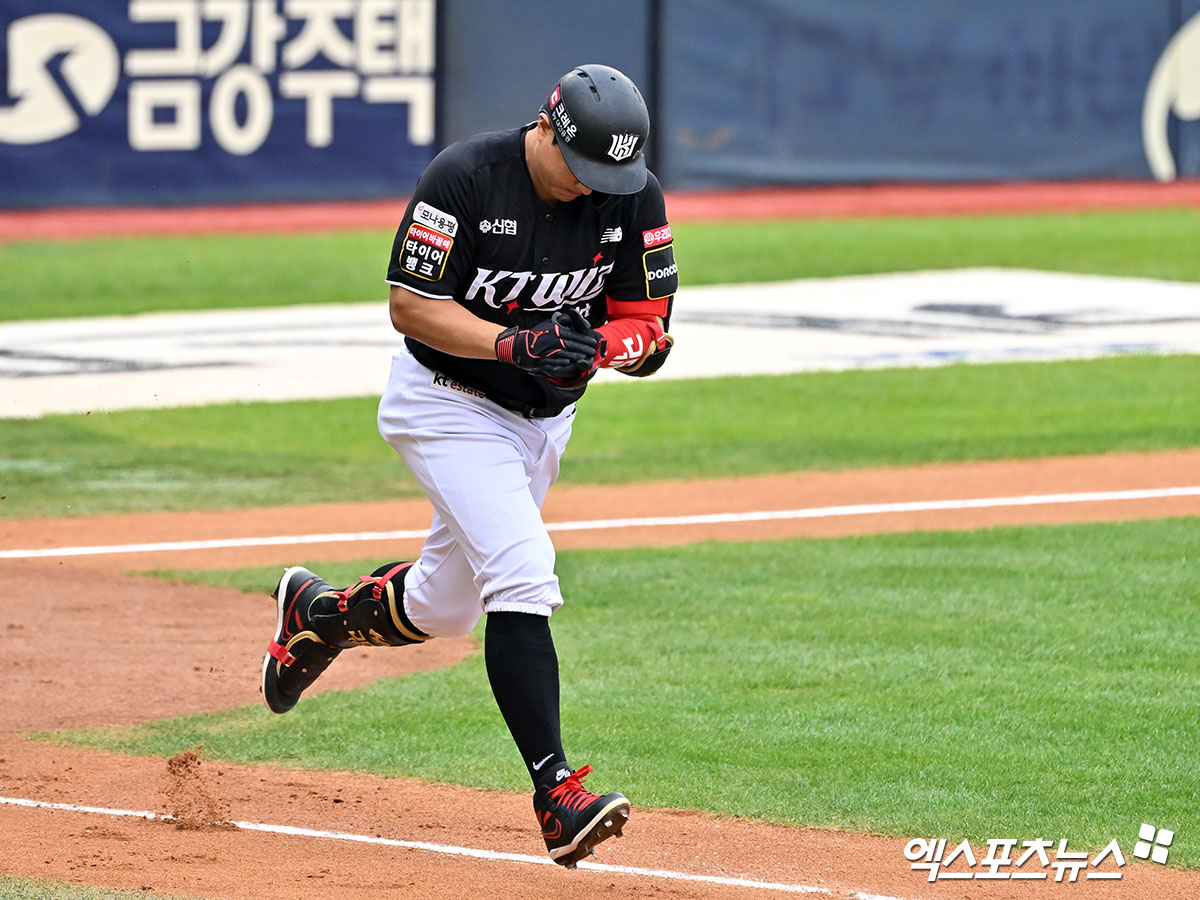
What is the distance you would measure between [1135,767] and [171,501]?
20.3 feet

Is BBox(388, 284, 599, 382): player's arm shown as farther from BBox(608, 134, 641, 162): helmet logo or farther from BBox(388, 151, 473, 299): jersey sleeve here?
Answer: BBox(608, 134, 641, 162): helmet logo

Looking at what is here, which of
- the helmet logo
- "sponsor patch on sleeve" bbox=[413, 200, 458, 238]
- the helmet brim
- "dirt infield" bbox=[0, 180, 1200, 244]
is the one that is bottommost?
"dirt infield" bbox=[0, 180, 1200, 244]

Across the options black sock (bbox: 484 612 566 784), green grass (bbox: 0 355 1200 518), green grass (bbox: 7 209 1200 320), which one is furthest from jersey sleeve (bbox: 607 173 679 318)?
green grass (bbox: 7 209 1200 320)

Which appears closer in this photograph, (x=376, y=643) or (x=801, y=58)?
(x=376, y=643)

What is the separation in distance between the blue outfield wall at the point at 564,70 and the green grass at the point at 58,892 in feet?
57.9

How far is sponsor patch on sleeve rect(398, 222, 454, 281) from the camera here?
16.6ft

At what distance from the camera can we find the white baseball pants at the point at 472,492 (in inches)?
196

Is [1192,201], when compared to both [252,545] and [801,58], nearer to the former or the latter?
[801,58]

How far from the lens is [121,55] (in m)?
21.2

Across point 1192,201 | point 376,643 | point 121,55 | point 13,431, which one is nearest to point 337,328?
point 13,431

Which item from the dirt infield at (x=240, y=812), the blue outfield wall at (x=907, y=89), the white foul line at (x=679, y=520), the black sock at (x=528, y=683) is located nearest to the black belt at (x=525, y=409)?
the black sock at (x=528, y=683)

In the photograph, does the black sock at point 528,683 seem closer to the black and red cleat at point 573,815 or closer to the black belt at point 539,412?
the black and red cleat at point 573,815

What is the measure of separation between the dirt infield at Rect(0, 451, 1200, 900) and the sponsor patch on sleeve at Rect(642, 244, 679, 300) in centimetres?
152

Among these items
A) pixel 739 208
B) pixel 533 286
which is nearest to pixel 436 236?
pixel 533 286
